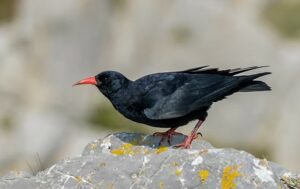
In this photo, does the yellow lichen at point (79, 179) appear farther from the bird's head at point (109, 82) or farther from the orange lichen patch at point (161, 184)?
the bird's head at point (109, 82)

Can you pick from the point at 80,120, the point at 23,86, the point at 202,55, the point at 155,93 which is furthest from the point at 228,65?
the point at 155,93

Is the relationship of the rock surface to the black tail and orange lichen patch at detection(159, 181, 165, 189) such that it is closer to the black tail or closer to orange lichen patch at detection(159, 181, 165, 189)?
orange lichen patch at detection(159, 181, 165, 189)

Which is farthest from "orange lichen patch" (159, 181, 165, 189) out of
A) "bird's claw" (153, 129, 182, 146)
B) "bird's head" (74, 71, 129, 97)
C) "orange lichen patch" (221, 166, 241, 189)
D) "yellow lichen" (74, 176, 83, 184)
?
"bird's head" (74, 71, 129, 97)

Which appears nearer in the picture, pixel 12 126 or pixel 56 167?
pixel 56 167

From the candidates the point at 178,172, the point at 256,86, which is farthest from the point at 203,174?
the point at 256,86

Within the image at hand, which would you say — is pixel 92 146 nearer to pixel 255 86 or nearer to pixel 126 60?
pixel 255 86

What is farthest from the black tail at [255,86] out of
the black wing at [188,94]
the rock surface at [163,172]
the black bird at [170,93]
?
the rock surface at [163,172]

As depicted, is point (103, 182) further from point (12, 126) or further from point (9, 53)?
point (9, 53)
